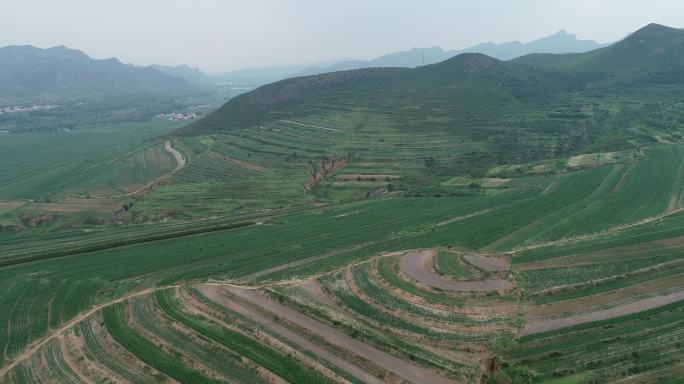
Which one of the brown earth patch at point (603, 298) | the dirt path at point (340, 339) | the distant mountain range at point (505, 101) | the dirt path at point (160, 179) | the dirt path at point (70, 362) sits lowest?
the dirt path at point (70, 362)

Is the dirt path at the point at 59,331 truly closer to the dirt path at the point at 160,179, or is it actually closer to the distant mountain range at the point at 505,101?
the dirt path at the point at 160,179

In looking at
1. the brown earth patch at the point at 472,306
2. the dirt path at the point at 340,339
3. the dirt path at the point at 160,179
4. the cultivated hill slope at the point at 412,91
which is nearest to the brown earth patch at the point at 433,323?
the brown earth patch at the point at 472,306

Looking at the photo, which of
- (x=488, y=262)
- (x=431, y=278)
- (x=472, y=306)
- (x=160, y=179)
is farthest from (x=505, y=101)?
(x=472, y=306)

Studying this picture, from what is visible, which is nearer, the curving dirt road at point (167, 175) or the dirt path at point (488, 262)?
the dirt path at point (488, 262)

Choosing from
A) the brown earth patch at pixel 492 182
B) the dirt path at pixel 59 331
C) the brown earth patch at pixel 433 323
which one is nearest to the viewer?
the dirt path at pixel 59 331

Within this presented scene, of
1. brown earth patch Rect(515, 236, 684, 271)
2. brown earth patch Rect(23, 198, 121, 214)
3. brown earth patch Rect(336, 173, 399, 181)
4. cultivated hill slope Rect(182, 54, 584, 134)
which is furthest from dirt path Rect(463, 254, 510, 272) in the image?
cultivated hill slope Rect(182, 54, 584, 134)

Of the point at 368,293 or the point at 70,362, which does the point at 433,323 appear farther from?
the point at 70,362
